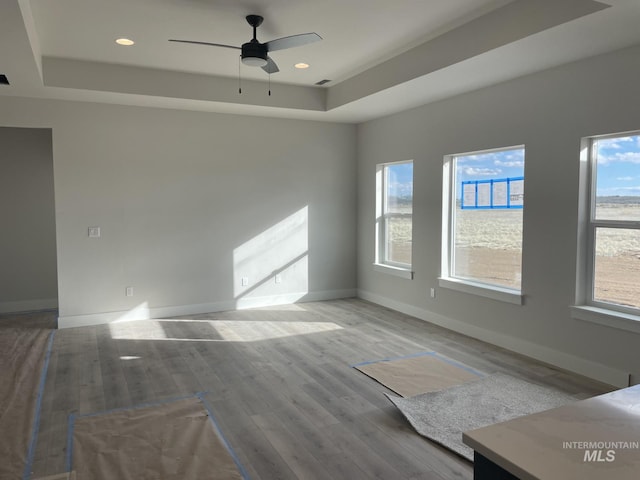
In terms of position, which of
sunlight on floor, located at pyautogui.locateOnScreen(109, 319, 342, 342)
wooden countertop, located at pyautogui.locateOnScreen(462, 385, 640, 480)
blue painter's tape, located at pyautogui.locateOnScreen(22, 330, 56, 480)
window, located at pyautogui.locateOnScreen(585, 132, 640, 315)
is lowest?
blue painter's tape, located at pyautogui.locateOnScreen(22, 330, 56, 480)

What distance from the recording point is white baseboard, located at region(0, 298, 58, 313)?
6.38m

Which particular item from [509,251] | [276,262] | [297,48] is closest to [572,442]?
[509,251]

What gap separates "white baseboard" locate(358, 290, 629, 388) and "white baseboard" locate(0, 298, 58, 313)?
480 cm

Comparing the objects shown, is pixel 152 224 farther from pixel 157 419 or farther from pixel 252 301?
pixel 157 419

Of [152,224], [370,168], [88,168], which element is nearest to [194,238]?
[152,224]

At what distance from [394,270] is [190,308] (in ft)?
9.03

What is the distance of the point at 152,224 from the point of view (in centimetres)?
594

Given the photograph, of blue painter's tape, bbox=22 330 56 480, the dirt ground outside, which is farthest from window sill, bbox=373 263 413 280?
blue painter's tape, bbox=22 330 56 480

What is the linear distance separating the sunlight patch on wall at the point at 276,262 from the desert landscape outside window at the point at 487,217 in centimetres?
227

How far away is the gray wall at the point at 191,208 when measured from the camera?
555cm

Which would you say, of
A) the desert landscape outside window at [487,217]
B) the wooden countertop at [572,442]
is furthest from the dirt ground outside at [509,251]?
the wooden countertop at [572,442]

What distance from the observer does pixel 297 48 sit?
4.55 m

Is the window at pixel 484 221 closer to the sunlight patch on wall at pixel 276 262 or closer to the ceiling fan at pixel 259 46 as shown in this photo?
the sunlight patch on wall at pixel 276 262

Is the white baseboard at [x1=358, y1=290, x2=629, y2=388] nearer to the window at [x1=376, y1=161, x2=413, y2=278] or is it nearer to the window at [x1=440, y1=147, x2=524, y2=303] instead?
the window at [x1=440, y1=147, x2=524, y2=303]
